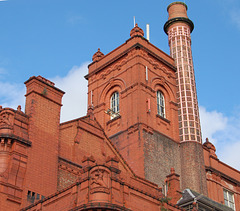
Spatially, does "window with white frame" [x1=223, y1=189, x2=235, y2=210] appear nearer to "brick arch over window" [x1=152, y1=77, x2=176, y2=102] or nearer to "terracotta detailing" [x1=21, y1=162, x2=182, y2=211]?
"brick arch over window" [x1=152, y1=77, x2=176, y2=102]

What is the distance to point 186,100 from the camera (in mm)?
48031

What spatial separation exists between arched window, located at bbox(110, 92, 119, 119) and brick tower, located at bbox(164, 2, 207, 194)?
5666 millimetres

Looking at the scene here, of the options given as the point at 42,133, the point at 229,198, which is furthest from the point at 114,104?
the point at 42,133

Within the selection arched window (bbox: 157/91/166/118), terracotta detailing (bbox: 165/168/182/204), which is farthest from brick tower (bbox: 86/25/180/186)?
terracotta detailing (bbox: 165/168/182/204)

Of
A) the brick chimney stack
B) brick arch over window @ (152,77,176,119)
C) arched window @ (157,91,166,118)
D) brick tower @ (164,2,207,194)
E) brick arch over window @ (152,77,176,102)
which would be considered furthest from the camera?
brick arch over window @ (152,77,176,102)

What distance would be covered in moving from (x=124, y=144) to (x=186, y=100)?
27.1 feet

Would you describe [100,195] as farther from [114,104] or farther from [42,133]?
[114,104]

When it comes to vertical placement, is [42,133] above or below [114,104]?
below

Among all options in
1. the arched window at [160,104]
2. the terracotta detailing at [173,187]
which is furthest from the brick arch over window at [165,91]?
the terracotta detailing at [173,187]

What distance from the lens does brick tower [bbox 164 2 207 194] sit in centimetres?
4397

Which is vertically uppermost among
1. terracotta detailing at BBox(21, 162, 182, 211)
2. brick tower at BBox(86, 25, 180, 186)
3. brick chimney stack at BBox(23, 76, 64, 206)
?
brick tower at BBox(86, 25, 180, 186)

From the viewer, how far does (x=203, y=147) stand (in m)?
46.4

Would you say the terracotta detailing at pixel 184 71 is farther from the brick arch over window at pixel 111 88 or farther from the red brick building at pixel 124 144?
the brick arch over window at pixel 111 88

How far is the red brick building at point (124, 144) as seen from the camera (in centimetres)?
2677
